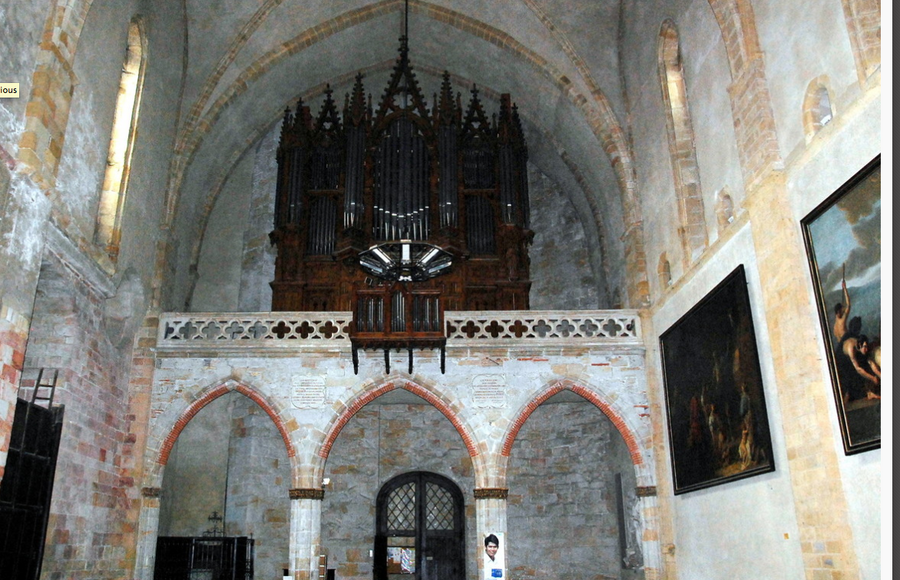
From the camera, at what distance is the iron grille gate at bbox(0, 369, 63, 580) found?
8283 mm

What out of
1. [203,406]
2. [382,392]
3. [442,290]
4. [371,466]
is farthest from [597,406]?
[203,406]

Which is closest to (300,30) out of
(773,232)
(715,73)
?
(715,73)

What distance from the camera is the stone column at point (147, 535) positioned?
38.5ft

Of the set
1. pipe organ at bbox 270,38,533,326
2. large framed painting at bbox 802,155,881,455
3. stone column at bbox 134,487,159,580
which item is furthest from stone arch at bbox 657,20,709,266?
stone column at bbox 134,487,159,580

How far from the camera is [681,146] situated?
11977mm

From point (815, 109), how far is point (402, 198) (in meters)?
8.23

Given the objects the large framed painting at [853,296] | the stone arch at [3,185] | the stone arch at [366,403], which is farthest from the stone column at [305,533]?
the large framed painting at [853,296]

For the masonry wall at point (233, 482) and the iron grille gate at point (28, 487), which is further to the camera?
the masonry wall at point (233, 482)

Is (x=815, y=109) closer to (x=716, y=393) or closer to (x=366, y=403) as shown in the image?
(x=716, y=393)

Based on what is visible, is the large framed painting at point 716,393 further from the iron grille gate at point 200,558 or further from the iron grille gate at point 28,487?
the iron grille gate at point 28,487

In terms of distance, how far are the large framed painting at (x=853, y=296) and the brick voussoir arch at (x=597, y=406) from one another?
5.45 meters

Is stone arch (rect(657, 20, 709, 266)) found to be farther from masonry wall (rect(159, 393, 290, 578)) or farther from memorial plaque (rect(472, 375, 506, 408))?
masonry wall (rect(159, 393, 290, 578))

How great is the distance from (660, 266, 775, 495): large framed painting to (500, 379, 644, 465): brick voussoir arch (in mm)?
840

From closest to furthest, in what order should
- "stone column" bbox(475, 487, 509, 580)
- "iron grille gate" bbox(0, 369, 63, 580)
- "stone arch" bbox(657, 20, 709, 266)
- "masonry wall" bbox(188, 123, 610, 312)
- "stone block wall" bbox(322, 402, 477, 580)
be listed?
"iron grille gate" bbox(0, 369, 63, 580)
"stone arch" bbox(657, 20, 709, 266)
"stone column" bbox(475, 487, 509, 580)
"stone block wall" bbox(322, 402, 477, 580)
"masonry wall" bbox(188, 123, 610, 312)
